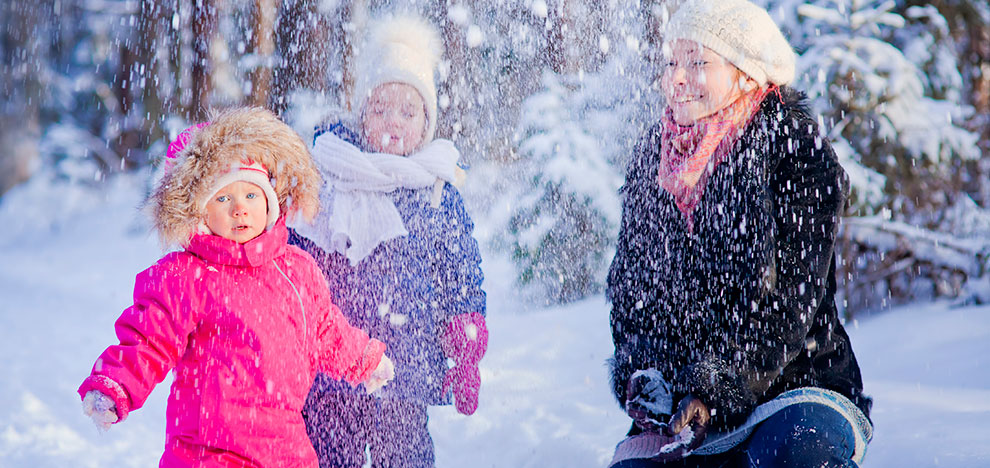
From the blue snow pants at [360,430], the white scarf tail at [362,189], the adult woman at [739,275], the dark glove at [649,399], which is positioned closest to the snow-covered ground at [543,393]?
the white scarf tail at [362,189]

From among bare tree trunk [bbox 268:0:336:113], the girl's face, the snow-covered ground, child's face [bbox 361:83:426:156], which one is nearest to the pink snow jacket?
the snow-covered ground

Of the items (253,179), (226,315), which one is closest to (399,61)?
(253,179)

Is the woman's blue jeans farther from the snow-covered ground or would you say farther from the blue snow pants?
the blue snow pants

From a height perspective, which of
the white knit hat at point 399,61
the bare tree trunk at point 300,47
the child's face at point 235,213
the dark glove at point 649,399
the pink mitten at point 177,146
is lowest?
the dark glove at point 649,399

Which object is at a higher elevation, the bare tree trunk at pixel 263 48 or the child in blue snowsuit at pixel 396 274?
the bare tree trunk at pixel 263 48

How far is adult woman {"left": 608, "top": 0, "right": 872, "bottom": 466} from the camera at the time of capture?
234cm

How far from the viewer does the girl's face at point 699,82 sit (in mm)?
2529

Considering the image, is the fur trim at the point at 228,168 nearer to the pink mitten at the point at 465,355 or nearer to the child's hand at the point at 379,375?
the child's hand at the point at 379,375

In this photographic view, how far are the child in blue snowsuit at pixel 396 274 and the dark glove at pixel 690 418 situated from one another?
3.03 ft

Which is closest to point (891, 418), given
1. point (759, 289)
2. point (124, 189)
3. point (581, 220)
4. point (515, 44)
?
point (759, 289)

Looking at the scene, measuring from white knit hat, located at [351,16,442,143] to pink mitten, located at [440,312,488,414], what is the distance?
0.83 meters

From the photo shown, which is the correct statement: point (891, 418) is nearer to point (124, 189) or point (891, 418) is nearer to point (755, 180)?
point (755, 180)

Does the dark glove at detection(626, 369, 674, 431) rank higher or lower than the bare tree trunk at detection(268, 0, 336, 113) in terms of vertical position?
lower

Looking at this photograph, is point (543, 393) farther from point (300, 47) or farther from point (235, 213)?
point (300, 47)
